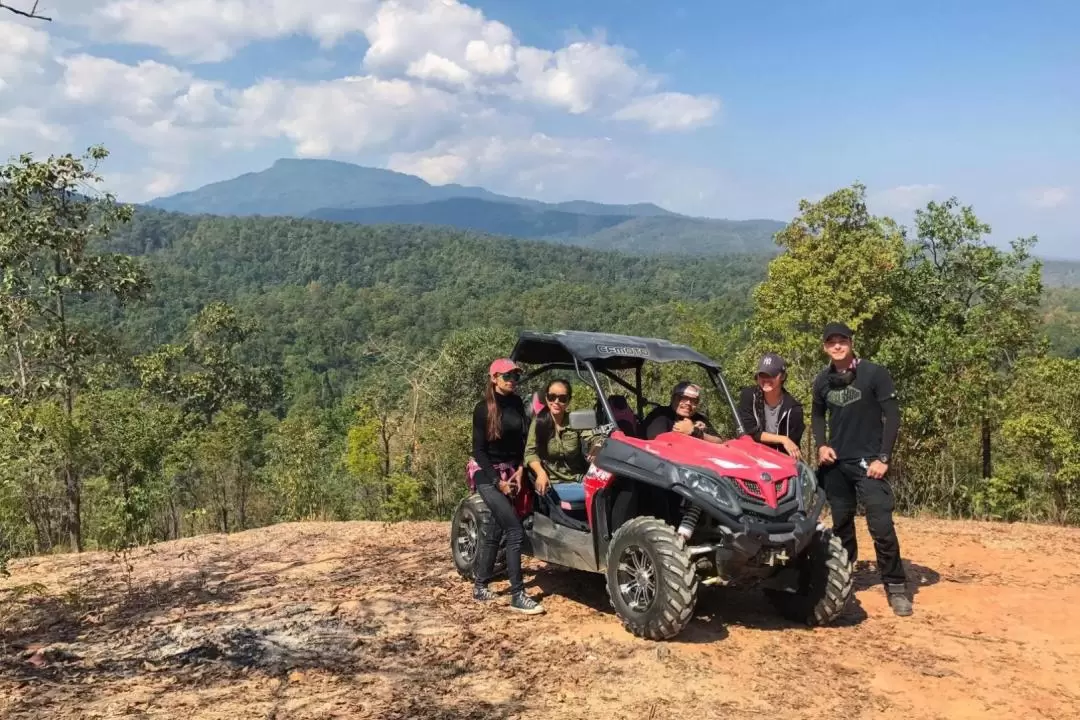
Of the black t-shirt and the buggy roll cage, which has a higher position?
the buggy roll cage

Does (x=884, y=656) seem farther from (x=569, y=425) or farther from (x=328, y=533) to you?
(x=328, y=533)

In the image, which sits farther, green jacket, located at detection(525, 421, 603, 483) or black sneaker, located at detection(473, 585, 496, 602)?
black sneaker, located at detection(473, 585, 496, 602)

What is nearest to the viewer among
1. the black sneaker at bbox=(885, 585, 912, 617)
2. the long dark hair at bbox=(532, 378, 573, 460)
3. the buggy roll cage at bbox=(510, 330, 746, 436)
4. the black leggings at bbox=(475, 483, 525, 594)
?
Answer: the black sneaker at bbox=(885, 585, 912, 617)

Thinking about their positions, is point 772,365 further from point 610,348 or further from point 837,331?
point 610,348

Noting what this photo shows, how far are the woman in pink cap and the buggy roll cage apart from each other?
0.51 metres

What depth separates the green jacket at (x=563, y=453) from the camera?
19.7 ft

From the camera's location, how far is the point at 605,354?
6191mm

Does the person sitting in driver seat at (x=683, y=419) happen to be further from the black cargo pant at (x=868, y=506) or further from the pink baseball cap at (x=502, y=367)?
the pink baseball cap at (x=502, y=367)

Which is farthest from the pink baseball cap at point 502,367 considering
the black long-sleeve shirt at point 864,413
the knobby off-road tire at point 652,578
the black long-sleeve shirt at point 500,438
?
the black long-sleeve shirt at point 864,413

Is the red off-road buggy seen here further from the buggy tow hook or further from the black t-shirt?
the black t-shirt

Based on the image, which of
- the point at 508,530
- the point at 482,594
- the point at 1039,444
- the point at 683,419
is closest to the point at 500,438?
the point at 508,530

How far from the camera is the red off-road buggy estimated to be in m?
4.98

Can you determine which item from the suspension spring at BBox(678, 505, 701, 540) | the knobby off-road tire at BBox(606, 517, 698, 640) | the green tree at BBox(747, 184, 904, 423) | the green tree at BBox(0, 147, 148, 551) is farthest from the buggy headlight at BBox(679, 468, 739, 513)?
the green tree at BBox(747, 184, 904, 423)

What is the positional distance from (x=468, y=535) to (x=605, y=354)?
2.12 m
